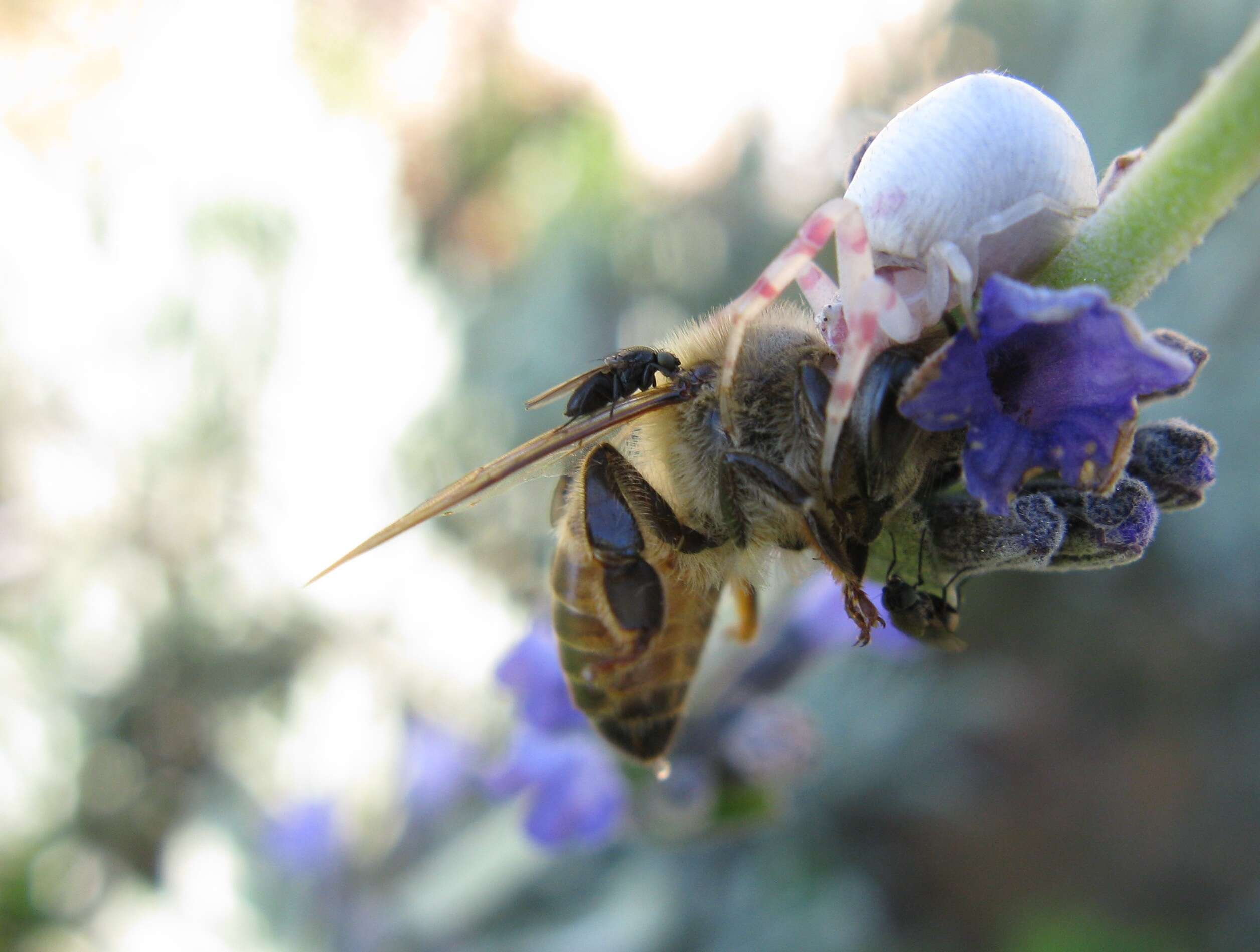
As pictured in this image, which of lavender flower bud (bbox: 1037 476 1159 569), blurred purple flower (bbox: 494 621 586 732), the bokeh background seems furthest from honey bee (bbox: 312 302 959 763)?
the bokeh background

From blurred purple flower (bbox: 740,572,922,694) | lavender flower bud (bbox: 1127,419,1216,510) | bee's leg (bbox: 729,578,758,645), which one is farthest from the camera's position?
blurred purple flower (bbox: 740,572,922,694)

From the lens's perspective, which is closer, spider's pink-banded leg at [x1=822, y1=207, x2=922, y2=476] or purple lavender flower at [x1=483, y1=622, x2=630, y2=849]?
spider's pink-banded leg at [x1=822, y1=207, x2=922, y2=476]

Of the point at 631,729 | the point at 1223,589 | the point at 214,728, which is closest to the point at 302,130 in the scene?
the point at 214,728

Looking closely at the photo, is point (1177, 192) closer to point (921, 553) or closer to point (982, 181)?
point (982, 181)

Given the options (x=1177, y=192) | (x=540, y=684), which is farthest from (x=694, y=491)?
(x=540, y=684)

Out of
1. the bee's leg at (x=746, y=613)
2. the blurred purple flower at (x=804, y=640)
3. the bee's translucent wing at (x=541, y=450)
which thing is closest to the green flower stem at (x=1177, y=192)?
the bee's translucent wing at (x=541, y=450)

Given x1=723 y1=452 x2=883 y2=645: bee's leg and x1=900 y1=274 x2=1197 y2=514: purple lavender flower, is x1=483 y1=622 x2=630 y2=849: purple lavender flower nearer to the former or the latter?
x1=723 y1=452 x2=883 y2=645: bee's leg
